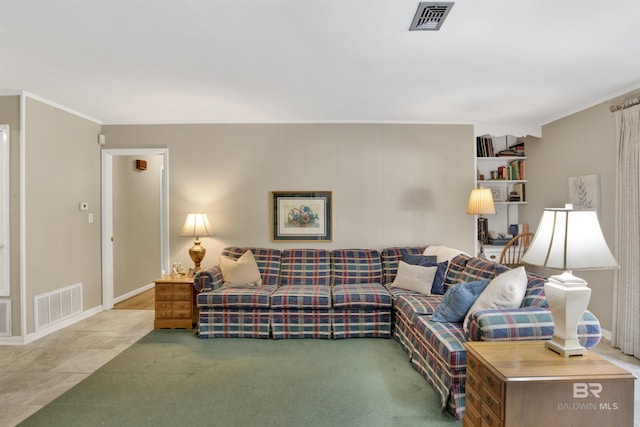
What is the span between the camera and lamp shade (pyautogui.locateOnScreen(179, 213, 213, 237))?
414 centimetres

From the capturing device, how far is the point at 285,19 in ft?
7.01

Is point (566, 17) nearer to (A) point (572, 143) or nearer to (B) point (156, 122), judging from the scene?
(A) point (572, 143)

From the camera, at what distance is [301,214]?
4.54 metres

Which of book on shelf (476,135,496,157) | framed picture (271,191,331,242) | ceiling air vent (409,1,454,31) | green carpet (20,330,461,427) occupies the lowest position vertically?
green carpet (20,330,461,427)

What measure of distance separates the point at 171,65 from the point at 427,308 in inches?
118

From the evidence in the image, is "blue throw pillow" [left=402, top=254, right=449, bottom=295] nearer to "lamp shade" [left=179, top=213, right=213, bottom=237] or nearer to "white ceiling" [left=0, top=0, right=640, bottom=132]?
"white ceiling" [left=0, top=0, right=640, bottom=132]

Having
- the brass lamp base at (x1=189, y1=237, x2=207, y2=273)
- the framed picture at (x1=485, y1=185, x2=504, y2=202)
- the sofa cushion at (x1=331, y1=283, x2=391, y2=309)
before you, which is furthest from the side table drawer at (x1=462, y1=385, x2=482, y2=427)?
the framed picture at (x1=485, y1=185, x2=504, y2=202)

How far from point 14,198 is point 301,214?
303cm

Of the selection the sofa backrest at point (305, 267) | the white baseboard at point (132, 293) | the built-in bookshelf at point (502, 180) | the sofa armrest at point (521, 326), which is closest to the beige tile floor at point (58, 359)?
the white baseboard at point (132, 293)

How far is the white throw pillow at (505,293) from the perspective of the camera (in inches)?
94.9

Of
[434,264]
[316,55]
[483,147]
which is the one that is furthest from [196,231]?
[483,147]

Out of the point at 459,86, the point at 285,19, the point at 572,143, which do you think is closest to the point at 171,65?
the point at 285,19

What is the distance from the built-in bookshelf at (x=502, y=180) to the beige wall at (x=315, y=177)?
59 cm

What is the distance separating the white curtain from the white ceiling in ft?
1.57
